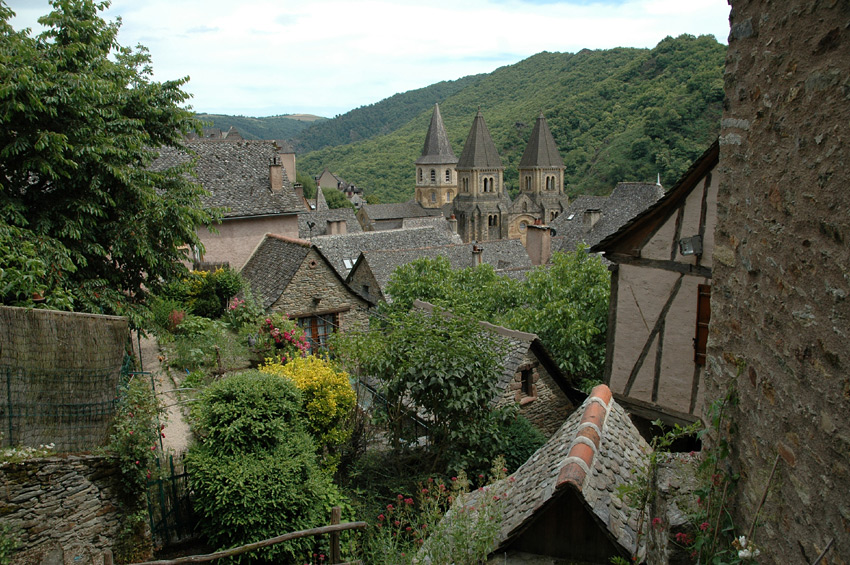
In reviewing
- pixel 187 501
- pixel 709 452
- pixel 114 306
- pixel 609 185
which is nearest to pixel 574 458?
pixel 709 452

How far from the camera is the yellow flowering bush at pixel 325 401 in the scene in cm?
974

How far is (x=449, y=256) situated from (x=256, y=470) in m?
19.4

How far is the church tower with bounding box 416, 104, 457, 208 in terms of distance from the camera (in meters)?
89.0

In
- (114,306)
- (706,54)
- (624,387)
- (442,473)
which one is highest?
(706,54)

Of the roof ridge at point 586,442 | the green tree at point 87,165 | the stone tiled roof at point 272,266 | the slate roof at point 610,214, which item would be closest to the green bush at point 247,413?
the green tree at point 87,165

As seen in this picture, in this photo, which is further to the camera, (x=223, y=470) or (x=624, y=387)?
(x=624, y=387)

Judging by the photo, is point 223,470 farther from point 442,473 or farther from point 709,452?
point 709,452

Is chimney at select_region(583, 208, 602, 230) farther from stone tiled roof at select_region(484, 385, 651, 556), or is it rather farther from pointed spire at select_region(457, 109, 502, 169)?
pointed spire at select_region(457, 109, 502, 169)

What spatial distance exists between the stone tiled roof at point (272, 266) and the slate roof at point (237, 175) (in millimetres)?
3336

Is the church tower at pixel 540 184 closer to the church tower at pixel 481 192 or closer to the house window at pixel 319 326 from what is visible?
the church tower at pixel 481 192

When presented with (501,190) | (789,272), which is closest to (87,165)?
(789,272)

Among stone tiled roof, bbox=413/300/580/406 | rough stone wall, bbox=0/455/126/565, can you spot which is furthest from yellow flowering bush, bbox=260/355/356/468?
rough stone wall, bbox=0/455/126/565

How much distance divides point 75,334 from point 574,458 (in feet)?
19.8

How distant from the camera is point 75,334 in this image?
7.52m
